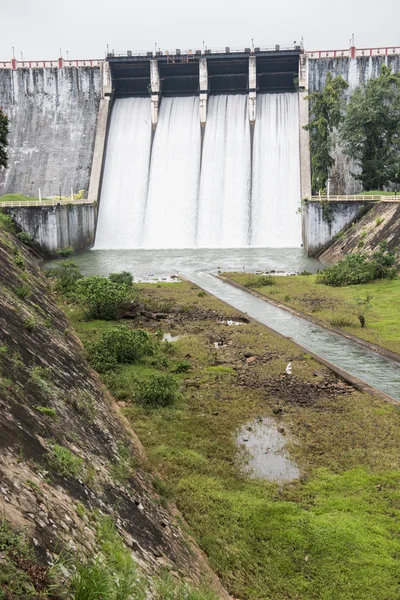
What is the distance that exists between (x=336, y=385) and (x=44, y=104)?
51669 mm

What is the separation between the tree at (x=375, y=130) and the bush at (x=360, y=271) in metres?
18.0

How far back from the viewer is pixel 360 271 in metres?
30.2

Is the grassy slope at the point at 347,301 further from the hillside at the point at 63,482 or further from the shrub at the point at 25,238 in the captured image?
the shrub at the point at 25,238

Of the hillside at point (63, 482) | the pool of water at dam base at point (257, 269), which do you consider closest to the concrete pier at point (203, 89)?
the pool of water at dam base at point (257, 269)

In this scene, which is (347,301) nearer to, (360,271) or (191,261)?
(360,271)

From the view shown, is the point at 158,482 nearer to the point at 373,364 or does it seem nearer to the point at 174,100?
the point at 373,364

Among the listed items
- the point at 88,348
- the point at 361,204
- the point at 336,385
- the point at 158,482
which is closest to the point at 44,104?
the point at 361,204

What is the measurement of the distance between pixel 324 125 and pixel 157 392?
3868 centimetres

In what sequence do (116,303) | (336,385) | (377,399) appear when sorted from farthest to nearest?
(116,303), (336,385), (377,399)

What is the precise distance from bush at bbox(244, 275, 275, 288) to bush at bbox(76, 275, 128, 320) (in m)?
9.56

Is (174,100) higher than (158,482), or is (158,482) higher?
(174,100)

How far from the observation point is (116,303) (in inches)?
878

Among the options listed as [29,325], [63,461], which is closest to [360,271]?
[29,325]

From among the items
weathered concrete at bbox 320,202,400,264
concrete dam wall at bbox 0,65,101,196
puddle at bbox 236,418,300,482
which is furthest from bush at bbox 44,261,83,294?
concrete dam wall at bbox 0,65,101,196
